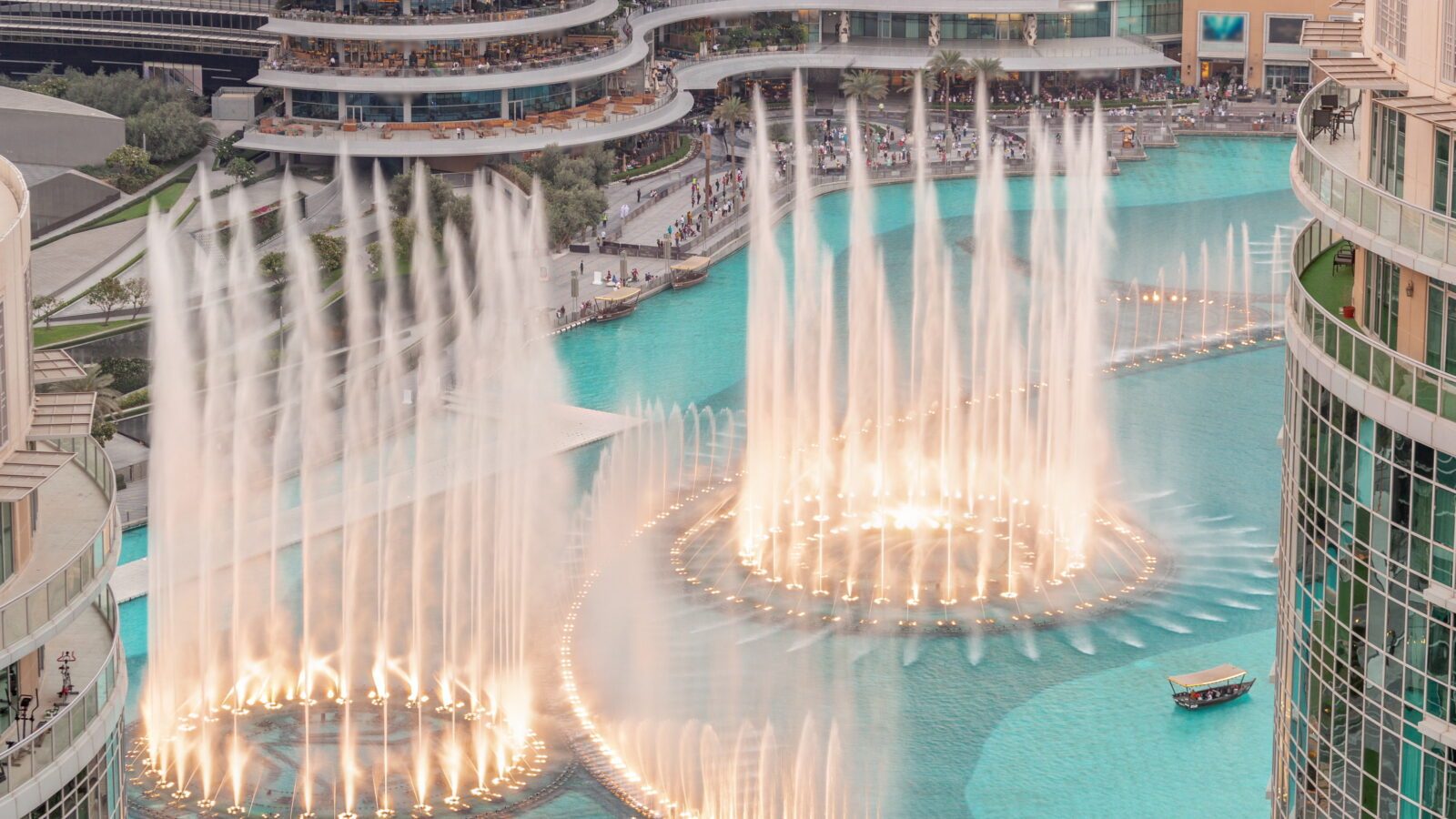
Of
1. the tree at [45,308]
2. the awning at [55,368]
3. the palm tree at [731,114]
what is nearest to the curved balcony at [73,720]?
the awning at [55,368]

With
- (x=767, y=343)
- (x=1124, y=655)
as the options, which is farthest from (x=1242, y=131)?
(x=1124, y=655)

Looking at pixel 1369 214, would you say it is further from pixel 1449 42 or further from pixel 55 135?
pixel 55 135

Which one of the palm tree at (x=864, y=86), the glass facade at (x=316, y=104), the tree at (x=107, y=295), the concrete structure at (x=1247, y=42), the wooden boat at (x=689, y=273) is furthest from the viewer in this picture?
the concrete structure at (x=1247, y=42)

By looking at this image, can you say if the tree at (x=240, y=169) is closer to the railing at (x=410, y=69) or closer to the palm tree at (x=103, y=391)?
the railing at (x=410, y=69)

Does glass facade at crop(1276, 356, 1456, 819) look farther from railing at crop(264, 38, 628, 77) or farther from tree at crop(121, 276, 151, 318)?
railing at crop(264, 38, 628, 77)

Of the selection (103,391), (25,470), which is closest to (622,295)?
(103,391)

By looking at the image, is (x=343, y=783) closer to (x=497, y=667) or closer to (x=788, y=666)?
(x=497, y=667)
